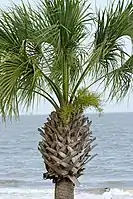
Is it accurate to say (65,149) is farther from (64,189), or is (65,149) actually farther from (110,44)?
(110,44)

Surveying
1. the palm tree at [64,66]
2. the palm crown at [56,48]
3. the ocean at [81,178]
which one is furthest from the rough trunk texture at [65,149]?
the ocean at [81,178]

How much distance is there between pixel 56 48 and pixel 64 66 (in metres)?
0.25

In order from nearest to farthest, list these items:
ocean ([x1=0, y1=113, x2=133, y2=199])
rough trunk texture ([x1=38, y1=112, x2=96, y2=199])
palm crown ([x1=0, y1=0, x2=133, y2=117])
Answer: palm crown ([x1=0, y1=0, x2=133, y2=117])
rough trunk texture ([x1=38, y1=112, x2=96, y2=199])
ocean ([x1=0, y1=113, x2=133, y2=199])

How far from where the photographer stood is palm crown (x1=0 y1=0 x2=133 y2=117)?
417 centimetres

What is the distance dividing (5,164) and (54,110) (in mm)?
12889

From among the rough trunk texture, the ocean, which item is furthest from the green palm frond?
the ocean

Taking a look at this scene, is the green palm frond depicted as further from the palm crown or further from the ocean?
the ocean

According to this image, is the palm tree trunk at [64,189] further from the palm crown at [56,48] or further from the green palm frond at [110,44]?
the green palm frond at [110,44]

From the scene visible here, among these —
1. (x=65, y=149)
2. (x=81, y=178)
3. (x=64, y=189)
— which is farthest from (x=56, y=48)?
(x=81, y=178)

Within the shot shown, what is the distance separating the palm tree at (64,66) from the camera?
4188 mm

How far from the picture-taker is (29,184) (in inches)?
461

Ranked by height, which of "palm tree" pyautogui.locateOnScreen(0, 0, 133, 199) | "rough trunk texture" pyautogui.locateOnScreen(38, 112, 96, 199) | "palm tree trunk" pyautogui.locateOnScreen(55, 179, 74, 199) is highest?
"palm tree" pyautogui.locateOnScreen(0, 0, 133, 199)

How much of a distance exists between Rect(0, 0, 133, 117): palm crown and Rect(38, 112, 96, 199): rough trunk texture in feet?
0.64

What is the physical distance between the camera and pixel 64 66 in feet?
14.4
